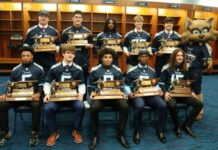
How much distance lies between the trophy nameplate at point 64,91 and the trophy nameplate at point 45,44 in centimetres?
102

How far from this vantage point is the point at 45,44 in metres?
4.68

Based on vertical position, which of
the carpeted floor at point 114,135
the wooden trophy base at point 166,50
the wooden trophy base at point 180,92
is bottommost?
the carpeted floor at point 114,135

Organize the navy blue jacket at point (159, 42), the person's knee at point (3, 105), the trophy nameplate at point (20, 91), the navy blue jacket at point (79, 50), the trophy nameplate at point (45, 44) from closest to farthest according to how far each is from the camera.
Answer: the trophy nameplate at point (20, 91) < the person's knee at point (3, 105) < the trophy nameplate at point (45, 44) < the navy blue jacket at point (79, 50) < the navy blue jacket at point (159, 42)

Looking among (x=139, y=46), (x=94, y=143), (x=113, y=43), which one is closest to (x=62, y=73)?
(x=94, y=143)

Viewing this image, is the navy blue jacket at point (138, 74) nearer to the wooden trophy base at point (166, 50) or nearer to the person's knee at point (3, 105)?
the wooden trophy base at point (166, 50)

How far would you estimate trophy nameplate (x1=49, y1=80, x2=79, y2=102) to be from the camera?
3.71 meters

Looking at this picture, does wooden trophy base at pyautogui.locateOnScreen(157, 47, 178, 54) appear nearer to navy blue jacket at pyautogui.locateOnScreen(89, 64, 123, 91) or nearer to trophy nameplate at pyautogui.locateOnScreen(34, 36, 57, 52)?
navy blue jacket at pyautogui.locateOnScreen(89, 64, 123, 91)

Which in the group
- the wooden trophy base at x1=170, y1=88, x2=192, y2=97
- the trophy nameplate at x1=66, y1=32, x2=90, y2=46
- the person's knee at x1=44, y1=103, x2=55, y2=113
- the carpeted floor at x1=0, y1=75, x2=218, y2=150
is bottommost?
the carpeted floor at x1=0, y1=75, x2=218, y2=150

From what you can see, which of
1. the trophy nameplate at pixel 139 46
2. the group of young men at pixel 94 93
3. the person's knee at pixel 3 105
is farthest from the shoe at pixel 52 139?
the trophy nameplate at pixel 139 46

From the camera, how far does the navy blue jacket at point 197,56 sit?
4723mm

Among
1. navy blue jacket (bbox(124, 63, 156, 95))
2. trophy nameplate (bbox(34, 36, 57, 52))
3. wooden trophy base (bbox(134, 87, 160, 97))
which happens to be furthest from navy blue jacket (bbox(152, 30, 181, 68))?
trophy nameplate (bbox(34, 36, 57, 52))

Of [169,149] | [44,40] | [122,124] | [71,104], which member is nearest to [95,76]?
[71,104]

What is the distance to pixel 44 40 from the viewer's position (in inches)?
184

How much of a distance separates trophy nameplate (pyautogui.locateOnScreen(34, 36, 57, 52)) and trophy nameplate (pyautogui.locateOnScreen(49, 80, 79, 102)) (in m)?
1.02
